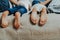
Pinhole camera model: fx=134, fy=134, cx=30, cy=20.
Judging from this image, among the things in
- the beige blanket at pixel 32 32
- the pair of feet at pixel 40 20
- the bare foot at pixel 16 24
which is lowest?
the beige blanket at pixel 32 32

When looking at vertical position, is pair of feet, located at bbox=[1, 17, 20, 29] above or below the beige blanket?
above

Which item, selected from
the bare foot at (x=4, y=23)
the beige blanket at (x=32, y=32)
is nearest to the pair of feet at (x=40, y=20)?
the beige blanket at (x=32, y=32)

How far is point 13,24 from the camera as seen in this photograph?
947 mm

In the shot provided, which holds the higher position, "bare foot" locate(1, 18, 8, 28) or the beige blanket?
"bare foot" locate(1, 18, 8, 28)

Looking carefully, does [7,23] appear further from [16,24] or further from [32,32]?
[32,32]

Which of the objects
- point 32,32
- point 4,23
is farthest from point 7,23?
point 32,32

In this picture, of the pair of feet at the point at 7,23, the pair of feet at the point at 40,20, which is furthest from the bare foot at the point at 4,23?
the pair of feet at the point at 40,20

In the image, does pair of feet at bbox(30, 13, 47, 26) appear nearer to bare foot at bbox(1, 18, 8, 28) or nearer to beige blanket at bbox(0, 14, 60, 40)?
beige blanket at bbox(0, 14, 60, 40)

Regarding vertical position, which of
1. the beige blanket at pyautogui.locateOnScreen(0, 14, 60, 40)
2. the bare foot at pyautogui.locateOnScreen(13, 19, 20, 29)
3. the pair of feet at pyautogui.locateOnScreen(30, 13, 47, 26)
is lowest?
the beige blanket at pyautogui.locateOnScreen(0, 14, 60, 40)

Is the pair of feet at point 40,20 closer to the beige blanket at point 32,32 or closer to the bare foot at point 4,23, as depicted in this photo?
the beige blanket at point 32,32

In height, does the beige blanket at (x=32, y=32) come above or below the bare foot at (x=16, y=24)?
below

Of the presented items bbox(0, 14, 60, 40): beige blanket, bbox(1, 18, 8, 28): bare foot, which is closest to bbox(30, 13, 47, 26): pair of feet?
bbox(0, 14, 60, 40): beige blanket

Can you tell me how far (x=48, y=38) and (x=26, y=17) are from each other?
0.22 m

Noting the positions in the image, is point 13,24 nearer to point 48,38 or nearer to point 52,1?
point 48,38
